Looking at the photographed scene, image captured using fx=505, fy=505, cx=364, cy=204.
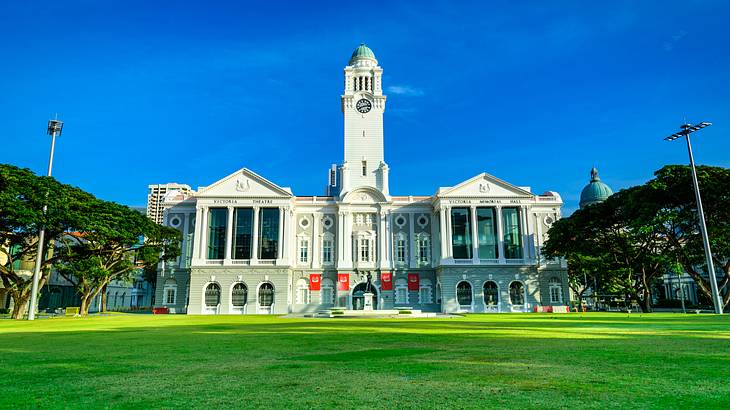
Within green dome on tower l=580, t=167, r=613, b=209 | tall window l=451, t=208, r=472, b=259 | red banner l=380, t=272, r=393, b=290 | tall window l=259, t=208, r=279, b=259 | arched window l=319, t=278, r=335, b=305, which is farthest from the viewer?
green dome on tower l=580, t=167, r=613, b=209

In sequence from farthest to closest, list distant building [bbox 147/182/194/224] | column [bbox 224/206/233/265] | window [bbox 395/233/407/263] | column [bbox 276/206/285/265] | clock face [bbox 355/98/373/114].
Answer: distant building [bbox 147/182/194/224]
clock face [bbox 355/98/373/114]
window [bbox 395/233/407/263]
column [bbox 224/206/233/265]
column [bbox 276/206/285/265]

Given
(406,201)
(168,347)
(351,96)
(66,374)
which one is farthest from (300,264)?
(66,374)

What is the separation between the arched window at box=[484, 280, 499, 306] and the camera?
5741 cm

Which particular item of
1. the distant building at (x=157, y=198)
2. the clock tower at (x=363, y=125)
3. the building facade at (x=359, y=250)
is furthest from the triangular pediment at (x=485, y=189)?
the distant building at (x=157, y=198)

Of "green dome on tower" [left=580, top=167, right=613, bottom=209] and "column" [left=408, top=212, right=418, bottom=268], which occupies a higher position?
"green dome on tower" [left=580, top=167, right=613, bottom=209]

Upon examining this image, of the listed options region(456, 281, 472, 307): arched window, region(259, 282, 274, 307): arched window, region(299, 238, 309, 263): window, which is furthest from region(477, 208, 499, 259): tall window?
region(259, 282, 274, 307): arched window

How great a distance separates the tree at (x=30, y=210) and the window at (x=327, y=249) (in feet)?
87.9

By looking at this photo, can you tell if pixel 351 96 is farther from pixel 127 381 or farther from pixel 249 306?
pixel 127 381

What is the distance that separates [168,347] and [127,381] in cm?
629

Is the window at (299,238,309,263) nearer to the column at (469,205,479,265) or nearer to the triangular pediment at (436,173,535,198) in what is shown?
the triangular pediment at (436,173,535,198)

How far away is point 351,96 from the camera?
220ft

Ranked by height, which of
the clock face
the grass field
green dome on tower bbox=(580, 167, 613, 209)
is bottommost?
the grass field

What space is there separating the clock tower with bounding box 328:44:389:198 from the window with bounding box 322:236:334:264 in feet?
18.6

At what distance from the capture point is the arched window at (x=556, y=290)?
59.2m
